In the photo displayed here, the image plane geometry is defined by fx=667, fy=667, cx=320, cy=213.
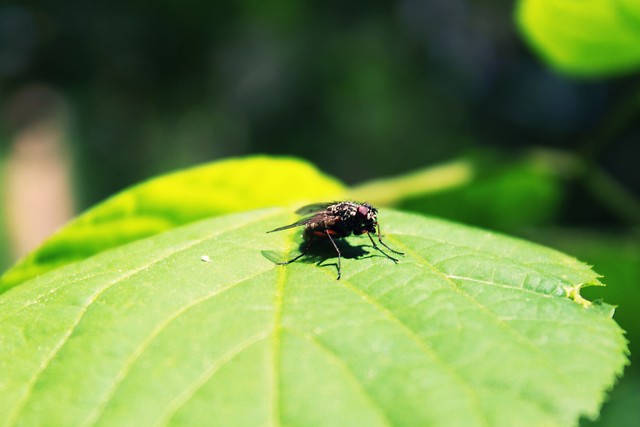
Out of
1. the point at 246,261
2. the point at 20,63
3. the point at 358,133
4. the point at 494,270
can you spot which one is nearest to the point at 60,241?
the point at 246,261

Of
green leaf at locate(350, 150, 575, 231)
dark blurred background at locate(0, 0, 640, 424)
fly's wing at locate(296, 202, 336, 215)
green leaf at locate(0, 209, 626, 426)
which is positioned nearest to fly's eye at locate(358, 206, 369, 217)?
fly's wing at locate(296, 202, 336, 215)

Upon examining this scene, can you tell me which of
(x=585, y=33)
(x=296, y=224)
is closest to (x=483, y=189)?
(x=585, y=33)

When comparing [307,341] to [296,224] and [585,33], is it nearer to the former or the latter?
[296,224]

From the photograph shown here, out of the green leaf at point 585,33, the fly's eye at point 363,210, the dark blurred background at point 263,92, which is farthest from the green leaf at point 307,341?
the dark blurred background at point 263,92

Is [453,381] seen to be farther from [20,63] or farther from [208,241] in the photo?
[20,63]

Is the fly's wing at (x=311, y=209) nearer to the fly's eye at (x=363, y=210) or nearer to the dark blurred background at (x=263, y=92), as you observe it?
the fly's eye at (x=363, y=210)
